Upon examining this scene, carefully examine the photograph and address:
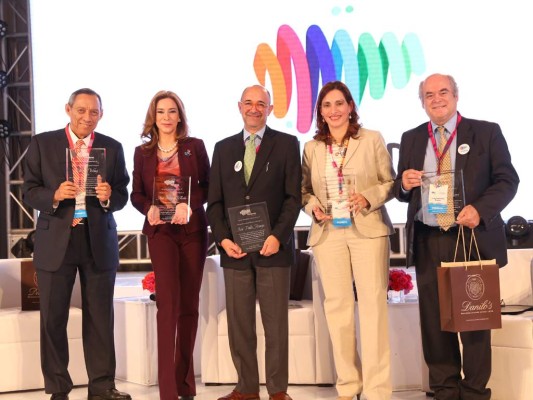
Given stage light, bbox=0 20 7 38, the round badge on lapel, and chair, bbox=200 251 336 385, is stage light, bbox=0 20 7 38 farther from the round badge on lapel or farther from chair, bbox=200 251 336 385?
the round badge on lapel

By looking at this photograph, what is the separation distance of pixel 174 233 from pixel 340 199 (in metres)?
0.98

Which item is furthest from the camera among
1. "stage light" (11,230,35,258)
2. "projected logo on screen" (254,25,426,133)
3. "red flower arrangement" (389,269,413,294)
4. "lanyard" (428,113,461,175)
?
"stage light" (11,230,35,258)

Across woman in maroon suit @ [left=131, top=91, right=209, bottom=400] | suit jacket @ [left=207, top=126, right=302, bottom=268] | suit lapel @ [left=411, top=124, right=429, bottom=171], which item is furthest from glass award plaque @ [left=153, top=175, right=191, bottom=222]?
suit lapel @ [left=411, top=124, right=429, bottom=171]

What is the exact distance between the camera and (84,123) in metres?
4.80

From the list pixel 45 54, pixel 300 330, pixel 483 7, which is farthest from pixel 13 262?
pixel 483 7

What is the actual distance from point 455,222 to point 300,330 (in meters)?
1.63

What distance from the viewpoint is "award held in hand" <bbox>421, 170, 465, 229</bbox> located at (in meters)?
4.09

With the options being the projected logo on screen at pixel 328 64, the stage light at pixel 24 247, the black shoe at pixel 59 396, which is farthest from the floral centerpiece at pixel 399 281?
the stage light at pixel 24 247

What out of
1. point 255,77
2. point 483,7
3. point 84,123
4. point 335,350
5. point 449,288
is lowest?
point 335,350

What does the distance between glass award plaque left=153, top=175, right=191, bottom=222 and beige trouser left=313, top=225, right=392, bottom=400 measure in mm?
785

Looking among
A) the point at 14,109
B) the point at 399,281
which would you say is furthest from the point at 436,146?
the point at 14,109

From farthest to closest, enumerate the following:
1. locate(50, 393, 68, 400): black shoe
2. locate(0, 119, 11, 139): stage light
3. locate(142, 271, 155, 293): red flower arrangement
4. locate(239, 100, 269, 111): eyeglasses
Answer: locate(0, 119, 11, 139): stage light
locate(142, 271, 155, 293): red flower arrangement
locate(50, 393, 68, 400): black shoe
locate(239, 100, 269, 111): eyeglasses

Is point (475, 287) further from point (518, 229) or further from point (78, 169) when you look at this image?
point (518, 229)

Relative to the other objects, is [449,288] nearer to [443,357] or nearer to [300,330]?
[443,357]
